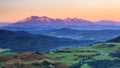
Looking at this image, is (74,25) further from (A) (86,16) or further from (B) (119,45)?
(B) (119,45)

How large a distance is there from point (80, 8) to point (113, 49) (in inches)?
51.8

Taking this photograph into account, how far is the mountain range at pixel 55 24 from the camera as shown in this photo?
279 inches

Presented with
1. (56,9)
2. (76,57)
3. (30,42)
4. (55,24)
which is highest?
(56,9)

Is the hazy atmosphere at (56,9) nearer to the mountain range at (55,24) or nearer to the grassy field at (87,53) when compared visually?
the mountain range at (55,24)

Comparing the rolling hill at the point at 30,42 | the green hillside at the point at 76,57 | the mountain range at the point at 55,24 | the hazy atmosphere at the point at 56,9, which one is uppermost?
the hazy atmosphere at the point at 56,9

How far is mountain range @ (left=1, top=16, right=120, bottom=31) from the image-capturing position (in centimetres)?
709

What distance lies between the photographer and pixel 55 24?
7.09 metres

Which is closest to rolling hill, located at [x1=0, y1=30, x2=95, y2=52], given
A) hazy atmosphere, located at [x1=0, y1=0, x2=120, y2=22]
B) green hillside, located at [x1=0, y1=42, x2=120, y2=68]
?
green hillside, located at [x1=0, y1=42, x2=120, y2=68]

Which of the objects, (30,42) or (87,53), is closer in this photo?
(87,53)

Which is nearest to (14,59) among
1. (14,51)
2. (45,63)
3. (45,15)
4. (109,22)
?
(14,51)

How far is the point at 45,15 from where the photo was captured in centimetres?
713

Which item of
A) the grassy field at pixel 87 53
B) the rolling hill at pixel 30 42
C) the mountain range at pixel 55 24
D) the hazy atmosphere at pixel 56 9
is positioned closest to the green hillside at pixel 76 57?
the grassy field at pixel 87 53

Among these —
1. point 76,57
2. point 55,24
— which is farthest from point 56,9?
point 76,57

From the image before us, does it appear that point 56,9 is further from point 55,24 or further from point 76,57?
point 76,57
